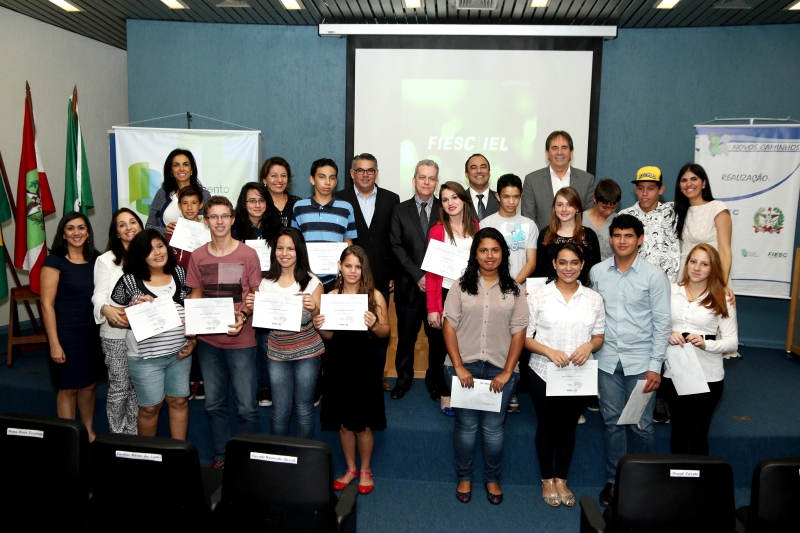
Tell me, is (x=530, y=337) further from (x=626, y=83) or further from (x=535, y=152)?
(x=626, y=83)

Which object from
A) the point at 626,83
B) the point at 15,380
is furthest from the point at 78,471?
the point at 626,83

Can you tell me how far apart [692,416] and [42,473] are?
3.13m

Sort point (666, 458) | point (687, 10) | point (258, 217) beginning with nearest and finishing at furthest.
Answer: point (666, 458) < point (258, 217) < point (687, 10)

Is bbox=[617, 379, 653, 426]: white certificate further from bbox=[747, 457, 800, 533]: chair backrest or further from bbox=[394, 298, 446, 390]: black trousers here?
bbox=[394, 298, 446, 390]: black trousers

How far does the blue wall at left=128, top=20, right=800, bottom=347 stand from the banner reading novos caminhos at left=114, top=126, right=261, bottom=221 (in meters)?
0.74

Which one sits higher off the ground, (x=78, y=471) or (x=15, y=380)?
(x=78, y=471)

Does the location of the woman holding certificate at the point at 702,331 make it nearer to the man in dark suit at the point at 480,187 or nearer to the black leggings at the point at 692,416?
the black leggings at the point at 692,416

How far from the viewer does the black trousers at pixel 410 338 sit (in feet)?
12.8

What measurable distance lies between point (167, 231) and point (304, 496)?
2.54m

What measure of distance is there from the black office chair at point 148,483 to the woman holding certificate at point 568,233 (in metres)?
2.28

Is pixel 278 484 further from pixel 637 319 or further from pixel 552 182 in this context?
pixel 552 182

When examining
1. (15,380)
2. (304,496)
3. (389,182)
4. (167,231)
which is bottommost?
(15,380)

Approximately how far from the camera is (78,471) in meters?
1.97

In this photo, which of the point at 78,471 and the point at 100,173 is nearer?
the point at 78,471
